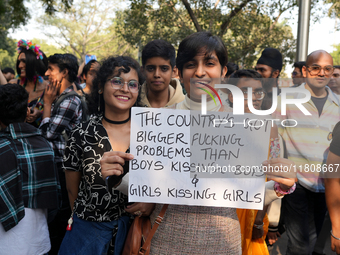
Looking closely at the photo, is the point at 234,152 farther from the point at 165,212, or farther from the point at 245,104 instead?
the point at 165,212

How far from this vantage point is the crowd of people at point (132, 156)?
61.7 inches

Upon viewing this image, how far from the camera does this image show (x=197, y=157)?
5.23ft

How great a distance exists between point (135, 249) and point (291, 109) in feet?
3.86

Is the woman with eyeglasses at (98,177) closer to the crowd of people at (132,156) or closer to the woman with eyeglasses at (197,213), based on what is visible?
the crowd of people at (132,156)

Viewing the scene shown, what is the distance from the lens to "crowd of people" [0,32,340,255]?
157 centimetres

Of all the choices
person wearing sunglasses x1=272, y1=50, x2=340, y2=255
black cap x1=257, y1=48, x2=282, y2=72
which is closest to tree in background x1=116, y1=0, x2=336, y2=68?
black cap x1=257, y1=48, x2=282, y2=72

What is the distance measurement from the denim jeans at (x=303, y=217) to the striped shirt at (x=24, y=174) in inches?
85.2

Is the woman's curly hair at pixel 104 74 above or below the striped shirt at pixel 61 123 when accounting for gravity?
above

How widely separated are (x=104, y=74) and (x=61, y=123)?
3.89ft

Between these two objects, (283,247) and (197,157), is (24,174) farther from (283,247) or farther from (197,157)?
(283,247)

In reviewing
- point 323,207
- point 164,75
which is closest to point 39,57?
point 164,75

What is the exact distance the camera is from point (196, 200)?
154cm

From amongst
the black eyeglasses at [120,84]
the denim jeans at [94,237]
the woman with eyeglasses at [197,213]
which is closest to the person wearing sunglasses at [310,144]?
the woman with eyeglasses at [197,213]

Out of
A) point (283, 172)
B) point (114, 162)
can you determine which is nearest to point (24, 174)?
point (114, 162)
